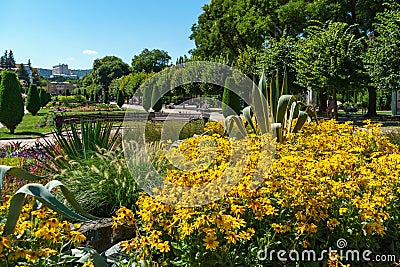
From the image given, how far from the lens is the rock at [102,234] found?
3141mm

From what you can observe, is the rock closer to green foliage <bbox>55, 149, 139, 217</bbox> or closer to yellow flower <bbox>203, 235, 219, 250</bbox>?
green foliage <bbox>55, 149, 139, 217</bbox>

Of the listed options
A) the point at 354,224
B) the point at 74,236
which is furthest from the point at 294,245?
the point at 74,236

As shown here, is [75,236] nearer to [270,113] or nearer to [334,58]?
[270,113]

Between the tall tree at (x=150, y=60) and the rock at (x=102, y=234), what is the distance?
8052 centimetres

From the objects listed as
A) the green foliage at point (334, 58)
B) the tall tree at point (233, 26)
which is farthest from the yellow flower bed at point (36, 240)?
the tall tree at point (233, 26)

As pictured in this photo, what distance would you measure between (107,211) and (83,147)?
1385 mm

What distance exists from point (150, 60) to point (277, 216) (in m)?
87.9

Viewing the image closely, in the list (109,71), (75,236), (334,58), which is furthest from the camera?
(109,71)

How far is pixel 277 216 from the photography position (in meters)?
2.72

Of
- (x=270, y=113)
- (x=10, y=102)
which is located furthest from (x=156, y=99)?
(x=270, y=113)

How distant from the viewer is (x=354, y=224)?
2.69m

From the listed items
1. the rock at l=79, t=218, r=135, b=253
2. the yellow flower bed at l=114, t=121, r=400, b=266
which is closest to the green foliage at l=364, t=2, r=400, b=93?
the yellow flower bed at l=114, t=121, r=400, b=266

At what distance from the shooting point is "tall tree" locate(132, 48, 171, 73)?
83.4 m

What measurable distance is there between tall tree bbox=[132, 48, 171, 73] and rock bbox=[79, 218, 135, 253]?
3170 inches
